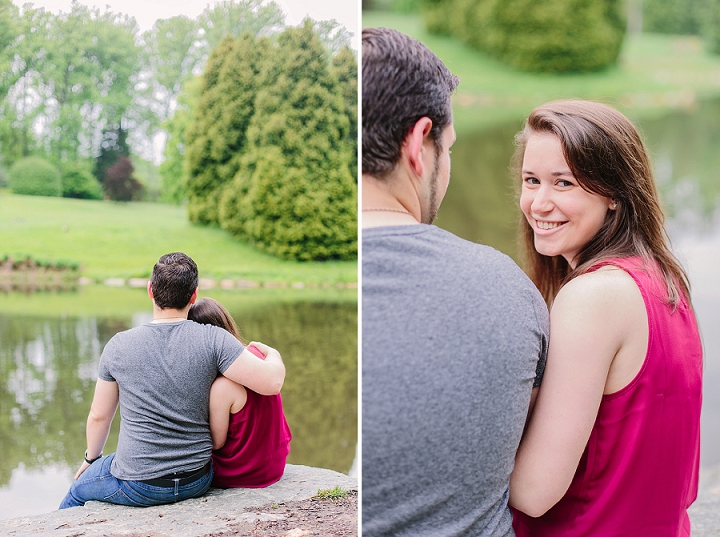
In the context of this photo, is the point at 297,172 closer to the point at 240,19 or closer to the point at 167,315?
the point at 240,19

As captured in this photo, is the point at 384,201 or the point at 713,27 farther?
the point at 713,27

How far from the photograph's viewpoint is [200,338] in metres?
1.89

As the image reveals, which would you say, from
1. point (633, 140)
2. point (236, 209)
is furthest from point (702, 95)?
point (633, 140)

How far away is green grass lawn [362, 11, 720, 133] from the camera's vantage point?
17.0m

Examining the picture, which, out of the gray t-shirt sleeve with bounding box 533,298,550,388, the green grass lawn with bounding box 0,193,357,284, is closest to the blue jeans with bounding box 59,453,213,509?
the gray t-shirt sleeve with bounding box 533,298,550,388

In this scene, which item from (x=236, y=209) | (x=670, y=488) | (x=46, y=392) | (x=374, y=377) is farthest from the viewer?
(x=236, y=209)

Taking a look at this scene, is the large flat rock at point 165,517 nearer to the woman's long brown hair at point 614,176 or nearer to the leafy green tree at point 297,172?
the woman's long brown hair at point 614,176

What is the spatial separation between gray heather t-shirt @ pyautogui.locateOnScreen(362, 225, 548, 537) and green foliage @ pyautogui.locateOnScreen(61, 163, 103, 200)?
2.69m

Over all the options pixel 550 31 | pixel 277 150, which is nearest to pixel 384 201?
pixel 277 150

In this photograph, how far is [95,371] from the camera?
3611mm

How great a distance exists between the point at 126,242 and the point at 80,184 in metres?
0.36

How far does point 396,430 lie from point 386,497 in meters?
0.13

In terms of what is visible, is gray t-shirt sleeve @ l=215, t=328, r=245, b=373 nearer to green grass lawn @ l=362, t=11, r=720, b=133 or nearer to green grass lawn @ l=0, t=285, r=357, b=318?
green grass lawn @ l=0, t=285, r=357, b=318

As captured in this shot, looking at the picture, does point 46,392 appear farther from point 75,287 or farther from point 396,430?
point 396,430
